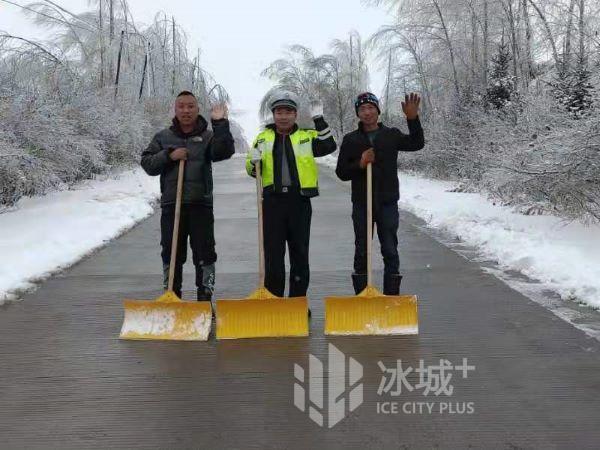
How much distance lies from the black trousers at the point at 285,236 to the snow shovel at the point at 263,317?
18.7 inches

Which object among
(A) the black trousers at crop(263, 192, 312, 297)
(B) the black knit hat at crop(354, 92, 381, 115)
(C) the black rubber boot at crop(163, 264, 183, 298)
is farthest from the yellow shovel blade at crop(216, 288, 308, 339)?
(B) the black knit hat at crop(354, 92, 381, 115)

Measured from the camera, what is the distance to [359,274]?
5.66 metres

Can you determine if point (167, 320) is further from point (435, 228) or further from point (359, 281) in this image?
point (435, 228)

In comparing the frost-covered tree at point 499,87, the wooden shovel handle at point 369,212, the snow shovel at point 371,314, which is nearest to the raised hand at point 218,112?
the wooden shovel handle at point 369,212

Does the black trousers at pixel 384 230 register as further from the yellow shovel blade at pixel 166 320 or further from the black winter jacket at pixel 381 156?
the yellow shovel blade at pixel 166 320

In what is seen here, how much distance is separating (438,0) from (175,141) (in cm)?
2288

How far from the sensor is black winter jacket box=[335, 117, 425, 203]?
17.9ft

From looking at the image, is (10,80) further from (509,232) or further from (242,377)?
(242,377)

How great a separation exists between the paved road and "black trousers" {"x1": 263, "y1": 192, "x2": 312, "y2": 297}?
15.8 inches

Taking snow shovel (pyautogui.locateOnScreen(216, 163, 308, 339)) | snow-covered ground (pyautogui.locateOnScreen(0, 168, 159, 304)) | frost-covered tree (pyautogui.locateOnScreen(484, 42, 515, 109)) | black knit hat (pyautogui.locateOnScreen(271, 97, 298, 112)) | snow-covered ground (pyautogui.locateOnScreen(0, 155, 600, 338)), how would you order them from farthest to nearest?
frost-covered tree (pyautogui.locateOnScreen(484, 42, 515, 109))
snow-covered ground (pyautogui.locateOnScreen(0, 168, 159, 304))
snow-covered ground (pyautogui.locateOnScreen(0, 155, 600, 338))
black knit hat (pyautogui.locateOnScreen(271, 97, 298, 112))
snow shovel (pyautogui.locateOnScreen(216, 163, 308, 339))

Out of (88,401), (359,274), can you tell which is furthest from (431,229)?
(88,401)

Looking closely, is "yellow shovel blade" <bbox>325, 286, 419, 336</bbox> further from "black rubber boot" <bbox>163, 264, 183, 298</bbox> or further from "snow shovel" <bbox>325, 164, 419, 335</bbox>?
"black rubber boot" <bbox>163, 264, 183, 298</bbox>

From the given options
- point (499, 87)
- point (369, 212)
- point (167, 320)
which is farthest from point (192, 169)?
point (499, 87)

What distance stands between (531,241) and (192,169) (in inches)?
188
